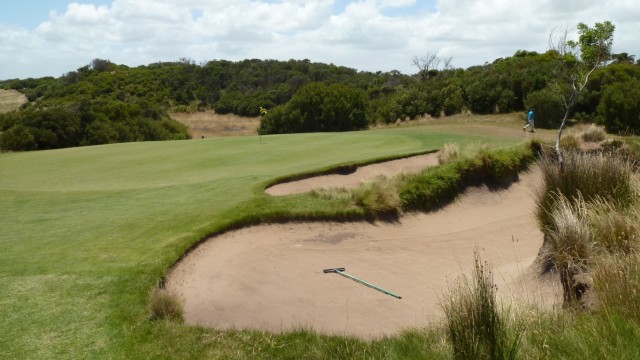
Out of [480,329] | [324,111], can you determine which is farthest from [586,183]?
[324,111]

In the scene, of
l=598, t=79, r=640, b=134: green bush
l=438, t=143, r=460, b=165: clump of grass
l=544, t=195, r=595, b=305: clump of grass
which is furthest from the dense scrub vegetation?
l=544, t=195, r=595, b=305: clump of grass

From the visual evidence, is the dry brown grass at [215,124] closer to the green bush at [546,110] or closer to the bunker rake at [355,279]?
the green bush at [546,110]

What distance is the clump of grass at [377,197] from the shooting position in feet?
43.7

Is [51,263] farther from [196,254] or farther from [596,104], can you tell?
[596,104]

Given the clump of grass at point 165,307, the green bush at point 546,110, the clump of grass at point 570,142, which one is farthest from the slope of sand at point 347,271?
the green bush at point 546,110

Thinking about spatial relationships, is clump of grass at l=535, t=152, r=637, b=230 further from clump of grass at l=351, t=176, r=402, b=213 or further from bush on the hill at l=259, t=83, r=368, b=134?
bush on the hill at l=259, t=83, r=368, b=134

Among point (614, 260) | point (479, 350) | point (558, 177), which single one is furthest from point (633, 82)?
point (479, 350)

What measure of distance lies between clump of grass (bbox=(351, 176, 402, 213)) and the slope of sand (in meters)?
0.42

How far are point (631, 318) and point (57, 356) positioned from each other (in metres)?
6.14

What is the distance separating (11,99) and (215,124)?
96.9ft

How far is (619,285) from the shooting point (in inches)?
237

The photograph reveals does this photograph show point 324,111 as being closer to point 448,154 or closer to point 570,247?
point 448,154

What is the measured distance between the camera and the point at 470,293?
548 centimetres

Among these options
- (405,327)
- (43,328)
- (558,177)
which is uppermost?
(558,177)
